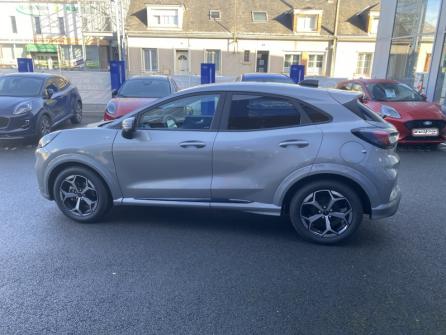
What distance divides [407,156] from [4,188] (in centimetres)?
743

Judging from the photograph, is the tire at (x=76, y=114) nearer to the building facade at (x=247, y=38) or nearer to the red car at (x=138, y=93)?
the red car at (x=138, y=93)

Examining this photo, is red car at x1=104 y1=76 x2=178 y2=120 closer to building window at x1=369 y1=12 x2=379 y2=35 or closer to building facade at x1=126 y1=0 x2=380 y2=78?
building facade at x1=126 y1=0 x2=380 y2=78

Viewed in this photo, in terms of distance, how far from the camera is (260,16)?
31.5m

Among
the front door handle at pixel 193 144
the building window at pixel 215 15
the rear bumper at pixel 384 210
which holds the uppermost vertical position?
the building window at pixel 215 15

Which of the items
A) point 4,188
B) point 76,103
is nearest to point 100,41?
point 76,103

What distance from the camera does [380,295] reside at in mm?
2971

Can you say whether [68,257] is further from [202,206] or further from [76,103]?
[76,103]

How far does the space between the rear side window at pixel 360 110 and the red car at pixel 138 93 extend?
16.9ft

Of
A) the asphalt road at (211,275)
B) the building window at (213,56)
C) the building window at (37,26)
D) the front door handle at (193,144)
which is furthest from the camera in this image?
the building window at (37,26)

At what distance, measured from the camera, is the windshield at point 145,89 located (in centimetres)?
866

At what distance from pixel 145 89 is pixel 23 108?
2669 mm

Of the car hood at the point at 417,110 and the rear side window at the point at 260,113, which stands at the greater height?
the rear side window at the point at 260,113

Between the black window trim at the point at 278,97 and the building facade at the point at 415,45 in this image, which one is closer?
the black window trim at the point at 278,97

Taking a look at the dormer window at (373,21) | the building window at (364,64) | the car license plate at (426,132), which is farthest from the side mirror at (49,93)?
the dormer window at (373,21)
